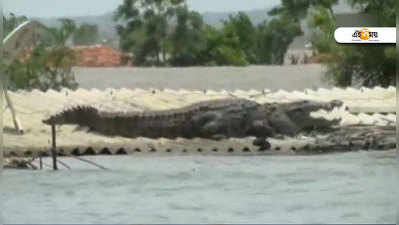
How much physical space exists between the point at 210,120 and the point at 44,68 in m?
0.58

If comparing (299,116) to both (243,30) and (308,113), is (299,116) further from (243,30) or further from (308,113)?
(243,30)

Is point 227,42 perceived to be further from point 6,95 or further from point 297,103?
point 6,95

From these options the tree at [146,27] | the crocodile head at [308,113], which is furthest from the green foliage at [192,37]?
the crocodile head at [308,113]

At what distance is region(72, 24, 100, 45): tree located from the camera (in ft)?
8.41

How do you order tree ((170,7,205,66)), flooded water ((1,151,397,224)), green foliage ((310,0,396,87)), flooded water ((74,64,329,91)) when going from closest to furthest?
flooded water ((1,151,397,224)), tree ((170,7,205,66)), flooded water ((74,64,329,91)), green foliage ((310,0,396,87))

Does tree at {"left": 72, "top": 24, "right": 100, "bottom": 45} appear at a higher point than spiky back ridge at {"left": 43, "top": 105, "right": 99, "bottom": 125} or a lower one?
higher

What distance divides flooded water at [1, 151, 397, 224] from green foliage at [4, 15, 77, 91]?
0.26 metres

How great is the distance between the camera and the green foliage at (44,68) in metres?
2.76

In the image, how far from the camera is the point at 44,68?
110 inches

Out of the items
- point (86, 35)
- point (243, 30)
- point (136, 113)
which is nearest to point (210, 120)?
point (136, 113)

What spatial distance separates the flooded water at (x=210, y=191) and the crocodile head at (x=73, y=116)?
0.44 feet

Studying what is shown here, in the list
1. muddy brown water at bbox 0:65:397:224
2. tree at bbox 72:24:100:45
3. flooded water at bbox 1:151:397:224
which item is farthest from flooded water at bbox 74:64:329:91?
flooded water at bbox 1:151:397:224

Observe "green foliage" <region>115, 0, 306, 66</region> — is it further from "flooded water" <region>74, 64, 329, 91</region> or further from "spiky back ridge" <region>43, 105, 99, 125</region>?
"spiky back ridge" <region>43, 105, 99, 125</region>

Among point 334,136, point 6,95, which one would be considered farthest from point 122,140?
point 334,136
